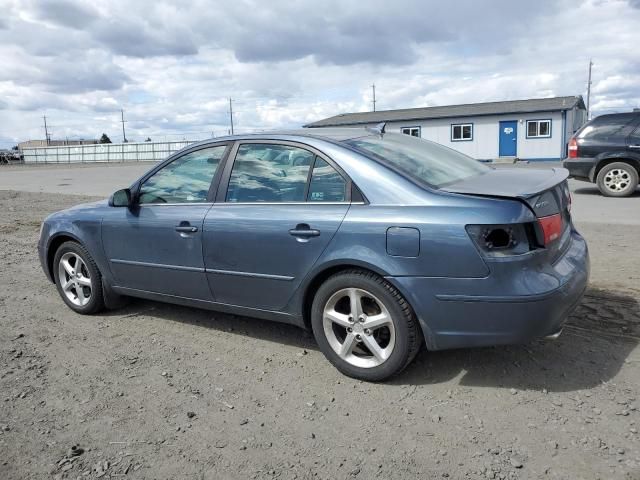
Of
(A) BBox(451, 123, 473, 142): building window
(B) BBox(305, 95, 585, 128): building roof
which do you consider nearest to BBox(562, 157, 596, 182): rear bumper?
(B) BBox(305, 95, 585, 128): building roof

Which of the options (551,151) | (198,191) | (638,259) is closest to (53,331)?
(198,191)

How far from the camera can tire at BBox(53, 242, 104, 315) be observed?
4883 millimetres

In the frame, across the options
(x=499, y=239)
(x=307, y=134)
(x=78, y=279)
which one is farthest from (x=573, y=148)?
(x=78, y=279)

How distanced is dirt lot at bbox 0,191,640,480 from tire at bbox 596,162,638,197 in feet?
27.0

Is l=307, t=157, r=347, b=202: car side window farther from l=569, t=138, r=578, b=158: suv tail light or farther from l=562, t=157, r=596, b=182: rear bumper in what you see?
l=569, t=138, r=578, b=158: suv tail light

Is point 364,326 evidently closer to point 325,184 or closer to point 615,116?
point 325,184

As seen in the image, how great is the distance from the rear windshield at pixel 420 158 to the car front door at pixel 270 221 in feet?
1.09

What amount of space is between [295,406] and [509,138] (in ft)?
106

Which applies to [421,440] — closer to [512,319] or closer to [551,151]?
[512,319]

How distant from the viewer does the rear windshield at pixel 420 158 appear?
355 centimetres

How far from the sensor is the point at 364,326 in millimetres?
3436

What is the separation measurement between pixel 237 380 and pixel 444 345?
4.43 ft

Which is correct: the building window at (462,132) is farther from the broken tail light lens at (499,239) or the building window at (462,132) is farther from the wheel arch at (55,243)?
the broken tail light lens at (499,239)

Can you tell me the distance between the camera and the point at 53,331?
4.64 meters
